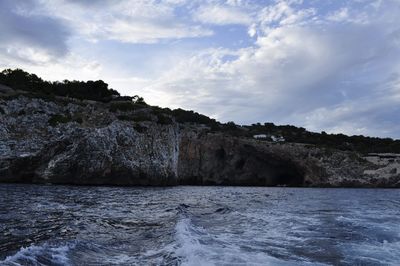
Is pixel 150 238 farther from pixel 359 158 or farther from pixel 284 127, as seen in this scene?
pixel 284 127

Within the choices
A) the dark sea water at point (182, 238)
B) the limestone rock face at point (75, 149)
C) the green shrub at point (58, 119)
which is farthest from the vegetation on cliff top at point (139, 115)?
the dark sea water at point (182, 238)

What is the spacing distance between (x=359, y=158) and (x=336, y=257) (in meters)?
59.5

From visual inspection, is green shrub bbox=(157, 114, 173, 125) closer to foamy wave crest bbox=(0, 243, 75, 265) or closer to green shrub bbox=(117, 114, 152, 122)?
green shrub bbox=(117, 114, 152, 122)

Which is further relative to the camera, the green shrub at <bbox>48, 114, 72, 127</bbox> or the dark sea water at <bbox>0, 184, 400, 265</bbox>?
the green shrub at <bbox>48, 114, 72, 127</bbox>

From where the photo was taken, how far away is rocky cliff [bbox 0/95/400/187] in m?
34.3

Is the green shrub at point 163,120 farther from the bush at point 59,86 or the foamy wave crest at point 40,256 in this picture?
the foamy wave crest at point 40,256

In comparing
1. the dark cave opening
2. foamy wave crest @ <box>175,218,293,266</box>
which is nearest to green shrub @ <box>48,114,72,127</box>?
foamy wave crest @ <box>175,218,293,266</box>

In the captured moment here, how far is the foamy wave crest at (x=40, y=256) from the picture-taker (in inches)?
286

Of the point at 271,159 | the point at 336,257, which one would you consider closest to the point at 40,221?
the point at 336,257

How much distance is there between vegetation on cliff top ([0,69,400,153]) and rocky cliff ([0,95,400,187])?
990mm

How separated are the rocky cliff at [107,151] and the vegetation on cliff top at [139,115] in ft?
3.25

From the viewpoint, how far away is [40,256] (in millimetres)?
7781

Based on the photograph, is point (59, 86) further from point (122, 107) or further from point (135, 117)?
point (135, 117)

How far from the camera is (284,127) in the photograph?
9950 cm
